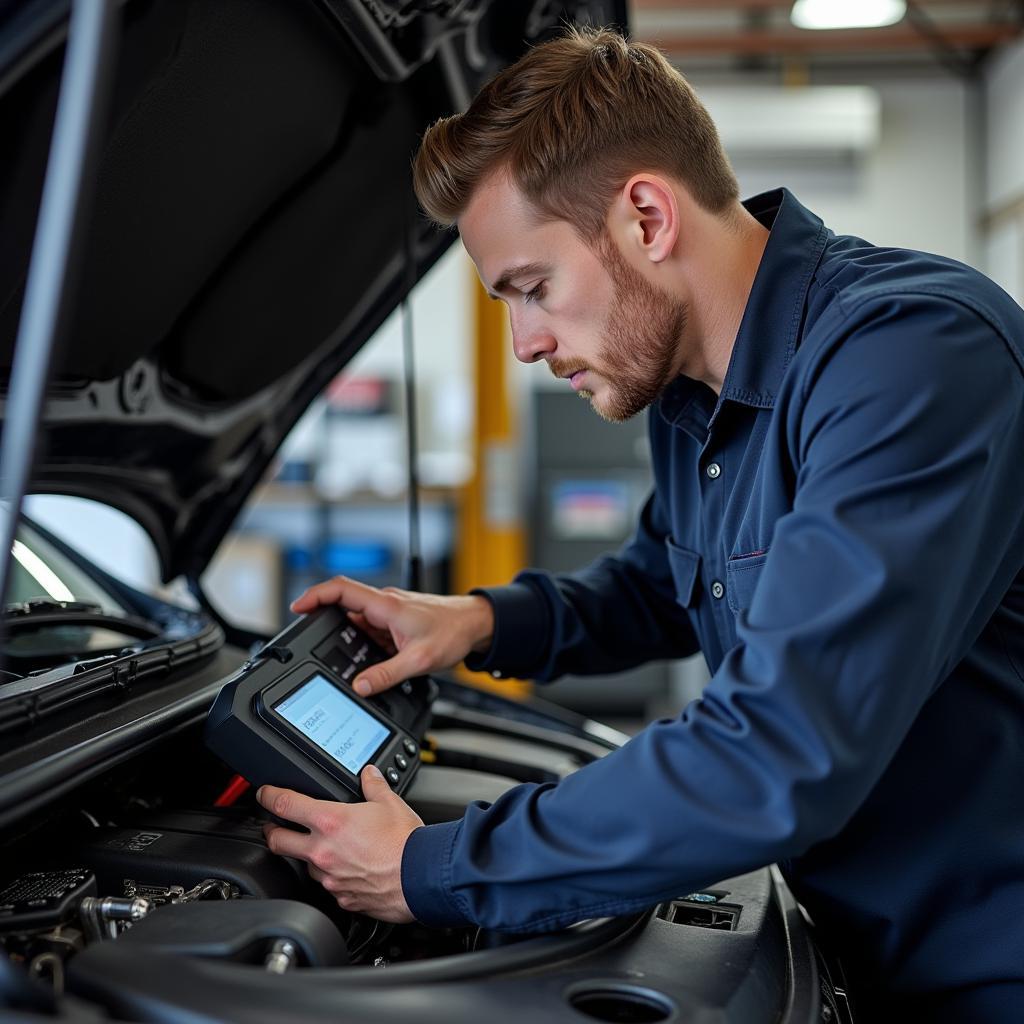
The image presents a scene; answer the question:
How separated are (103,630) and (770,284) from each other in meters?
0.88

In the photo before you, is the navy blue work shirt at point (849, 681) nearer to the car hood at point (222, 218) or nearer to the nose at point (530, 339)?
the nose at point (530, 339)

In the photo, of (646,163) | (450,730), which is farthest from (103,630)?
(646,163)

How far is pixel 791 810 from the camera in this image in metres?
0.76

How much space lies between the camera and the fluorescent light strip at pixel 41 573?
1325 millimetres

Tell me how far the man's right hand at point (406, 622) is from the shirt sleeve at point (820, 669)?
1.24 ft

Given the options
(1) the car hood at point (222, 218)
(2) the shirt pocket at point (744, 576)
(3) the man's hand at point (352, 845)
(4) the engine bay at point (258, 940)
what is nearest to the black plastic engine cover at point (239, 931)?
(4) the engine bay at point (258, 940)

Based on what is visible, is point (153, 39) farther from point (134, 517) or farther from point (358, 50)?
point (134, 517)

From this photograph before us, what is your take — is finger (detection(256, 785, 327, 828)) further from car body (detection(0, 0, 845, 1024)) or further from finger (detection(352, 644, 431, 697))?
finger (detection(352, 644, 431, 697))

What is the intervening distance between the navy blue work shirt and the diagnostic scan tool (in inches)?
5.4

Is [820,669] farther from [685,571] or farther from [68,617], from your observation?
[68,617]

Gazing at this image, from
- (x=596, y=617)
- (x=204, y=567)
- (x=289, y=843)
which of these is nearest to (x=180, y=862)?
(x=289, y=843)

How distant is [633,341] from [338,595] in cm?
44

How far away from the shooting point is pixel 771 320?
109cm

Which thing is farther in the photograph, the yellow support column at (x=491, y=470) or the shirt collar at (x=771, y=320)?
the yellow support column at (x=491, y=470)
